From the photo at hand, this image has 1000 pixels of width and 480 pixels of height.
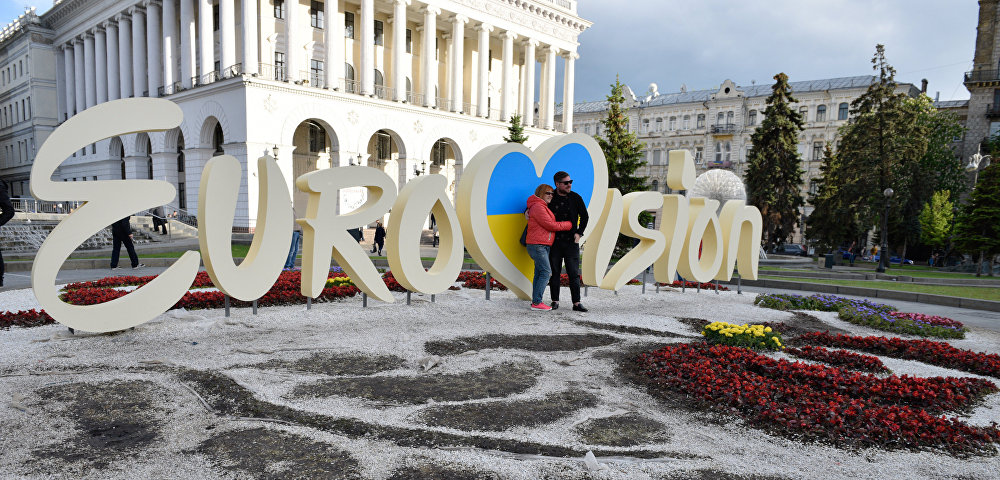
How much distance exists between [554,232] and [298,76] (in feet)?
104

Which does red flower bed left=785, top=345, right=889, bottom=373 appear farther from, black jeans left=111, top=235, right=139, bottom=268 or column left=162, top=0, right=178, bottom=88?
column left=162, top=0, right=178, bottom=88

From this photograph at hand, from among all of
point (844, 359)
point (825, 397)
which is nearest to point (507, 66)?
point (844, 359)

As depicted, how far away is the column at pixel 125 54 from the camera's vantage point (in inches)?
1684

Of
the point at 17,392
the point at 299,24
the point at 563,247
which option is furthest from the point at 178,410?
the point at 299,24

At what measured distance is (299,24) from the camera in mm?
38906

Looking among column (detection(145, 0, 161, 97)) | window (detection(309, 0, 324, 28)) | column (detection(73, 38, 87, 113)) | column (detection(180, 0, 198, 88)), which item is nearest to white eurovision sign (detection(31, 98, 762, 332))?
window (detection(309, 0, 324, 28))

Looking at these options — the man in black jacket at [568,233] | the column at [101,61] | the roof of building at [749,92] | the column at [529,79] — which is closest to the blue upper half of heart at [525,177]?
the man in black jacket at [568,233]

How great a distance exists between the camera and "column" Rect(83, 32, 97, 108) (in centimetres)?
4788

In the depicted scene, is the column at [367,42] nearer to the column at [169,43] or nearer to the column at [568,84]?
the column at [169,43]

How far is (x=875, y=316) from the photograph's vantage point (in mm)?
9398

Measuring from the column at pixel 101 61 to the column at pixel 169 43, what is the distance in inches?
453

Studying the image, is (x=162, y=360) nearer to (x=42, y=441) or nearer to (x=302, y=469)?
(x=42, y=441)

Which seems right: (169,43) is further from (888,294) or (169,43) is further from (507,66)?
(888,294)

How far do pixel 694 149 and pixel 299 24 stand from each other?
45931 mm
